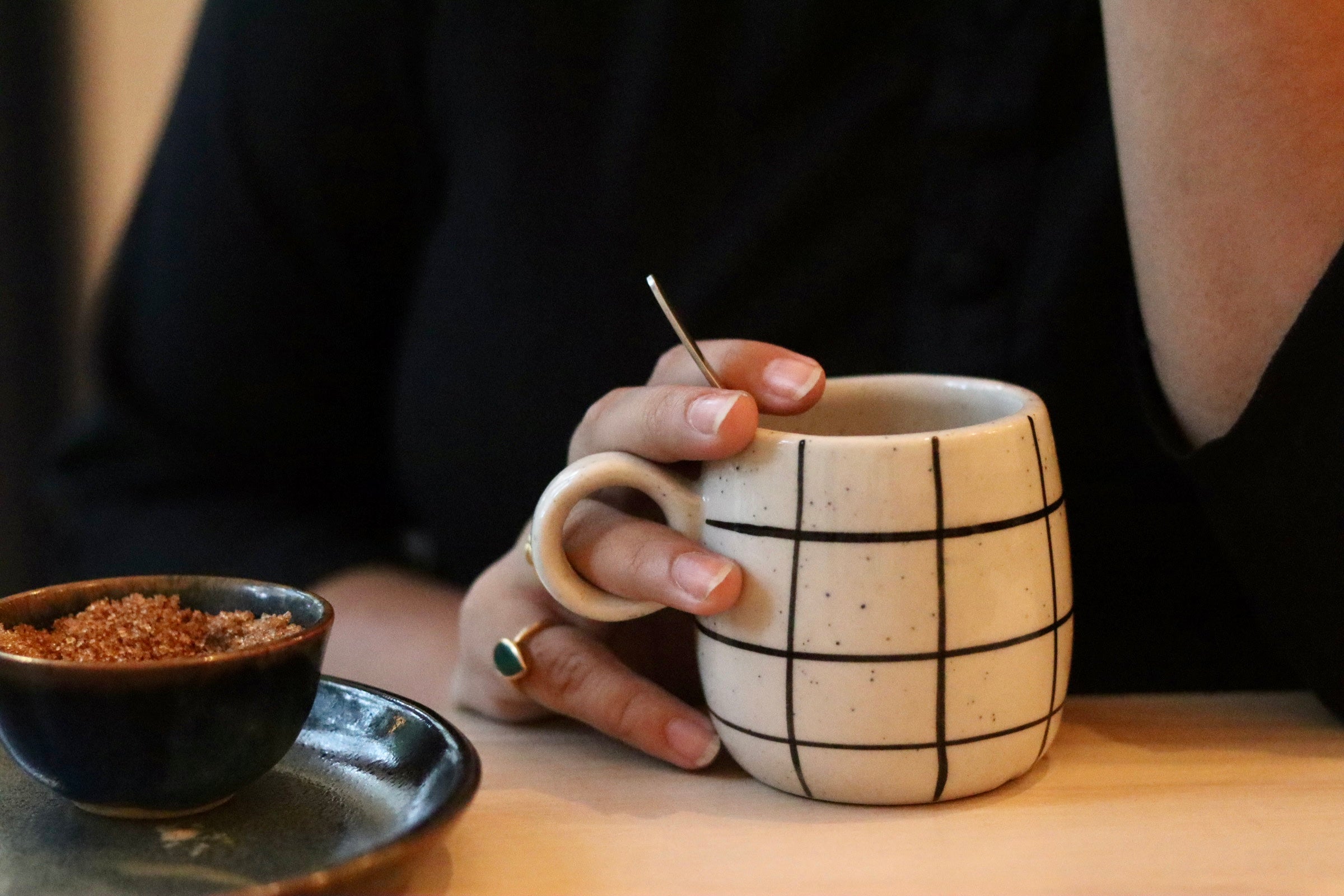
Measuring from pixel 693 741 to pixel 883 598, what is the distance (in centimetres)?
13

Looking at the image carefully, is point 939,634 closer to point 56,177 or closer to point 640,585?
point 640,585

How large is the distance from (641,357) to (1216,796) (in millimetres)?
457

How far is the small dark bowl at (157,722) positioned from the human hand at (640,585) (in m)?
0.13

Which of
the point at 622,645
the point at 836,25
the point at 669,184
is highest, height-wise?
the point at 836,25

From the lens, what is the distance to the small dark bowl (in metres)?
0.42

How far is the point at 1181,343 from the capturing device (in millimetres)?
590

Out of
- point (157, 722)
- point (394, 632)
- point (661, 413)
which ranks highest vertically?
point (661, 413)

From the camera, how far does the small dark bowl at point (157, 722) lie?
1.38ft

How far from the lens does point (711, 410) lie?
473mm

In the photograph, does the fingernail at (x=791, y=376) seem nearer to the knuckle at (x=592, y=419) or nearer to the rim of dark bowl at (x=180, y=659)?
the knuckle at (x=592, y=419)

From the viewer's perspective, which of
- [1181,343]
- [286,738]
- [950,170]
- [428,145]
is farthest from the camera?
[428,145]

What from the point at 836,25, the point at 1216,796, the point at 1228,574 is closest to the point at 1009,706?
the point at 1216,796

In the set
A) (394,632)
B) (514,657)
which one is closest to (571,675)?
(514,657)

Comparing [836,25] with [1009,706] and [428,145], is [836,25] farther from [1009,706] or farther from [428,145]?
[1009,706]
